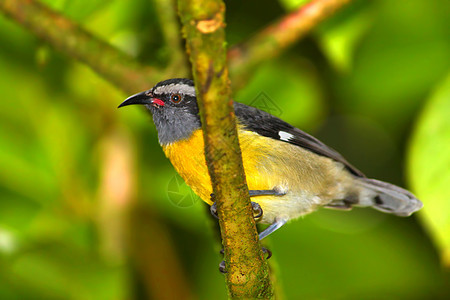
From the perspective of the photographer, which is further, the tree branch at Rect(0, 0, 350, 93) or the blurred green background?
the blurred green background

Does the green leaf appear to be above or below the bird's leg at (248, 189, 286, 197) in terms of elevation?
below

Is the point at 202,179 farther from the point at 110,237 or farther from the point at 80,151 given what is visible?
the point at 80,151

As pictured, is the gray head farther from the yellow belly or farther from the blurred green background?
the blurred green background

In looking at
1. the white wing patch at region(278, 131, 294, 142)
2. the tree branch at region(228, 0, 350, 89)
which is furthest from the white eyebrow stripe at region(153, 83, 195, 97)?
the white wing patch at region(278, 131, 294, 142)

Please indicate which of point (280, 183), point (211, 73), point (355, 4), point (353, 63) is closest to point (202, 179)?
point (280, 183)

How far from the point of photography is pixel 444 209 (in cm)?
255

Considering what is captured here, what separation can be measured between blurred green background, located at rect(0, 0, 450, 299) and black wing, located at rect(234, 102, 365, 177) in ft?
1.54

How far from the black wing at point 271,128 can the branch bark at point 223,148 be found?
102cm

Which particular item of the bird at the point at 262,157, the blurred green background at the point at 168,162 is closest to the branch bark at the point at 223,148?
the bird at the point at 262,157

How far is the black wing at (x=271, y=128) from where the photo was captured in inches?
127

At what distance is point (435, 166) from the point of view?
103 inches

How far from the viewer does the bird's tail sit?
12.5 ft

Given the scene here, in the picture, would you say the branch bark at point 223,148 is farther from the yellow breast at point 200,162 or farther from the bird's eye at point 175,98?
the bird's eye at point 175,98

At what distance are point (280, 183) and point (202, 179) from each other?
0.49 metres
